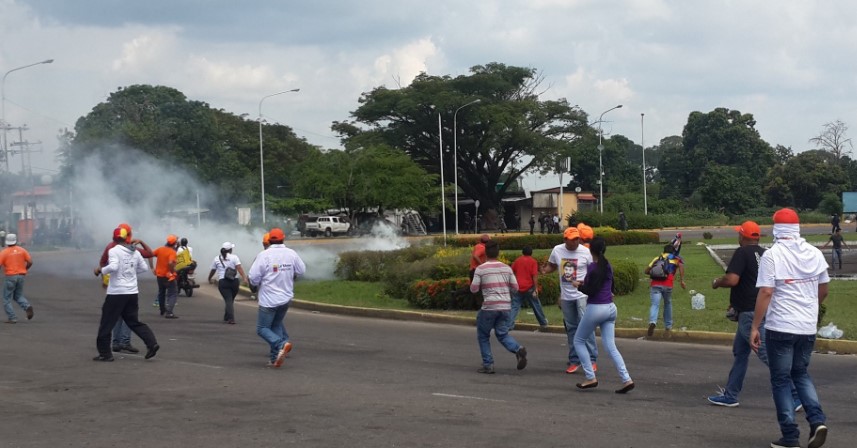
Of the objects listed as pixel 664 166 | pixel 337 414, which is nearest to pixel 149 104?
pixel 664 166

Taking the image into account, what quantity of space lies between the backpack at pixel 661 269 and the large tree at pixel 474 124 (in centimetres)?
5530

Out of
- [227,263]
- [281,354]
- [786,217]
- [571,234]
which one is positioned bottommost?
[281,354]

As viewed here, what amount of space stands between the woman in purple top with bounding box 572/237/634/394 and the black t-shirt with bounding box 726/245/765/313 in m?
1.28

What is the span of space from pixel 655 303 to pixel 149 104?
213 feet

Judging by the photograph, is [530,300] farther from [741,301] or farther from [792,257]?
[792,257]

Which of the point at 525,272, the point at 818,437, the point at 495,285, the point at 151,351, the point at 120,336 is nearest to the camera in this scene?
the point at 818,437

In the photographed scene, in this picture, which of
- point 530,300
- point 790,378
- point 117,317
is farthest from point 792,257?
point 530,300

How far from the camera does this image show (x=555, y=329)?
16.5 metres

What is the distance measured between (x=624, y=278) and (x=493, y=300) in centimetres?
1127

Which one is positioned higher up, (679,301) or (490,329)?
(490,329)

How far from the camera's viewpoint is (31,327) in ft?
55.6

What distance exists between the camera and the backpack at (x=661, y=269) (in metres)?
14.6

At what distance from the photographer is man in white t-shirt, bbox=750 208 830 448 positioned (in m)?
7.03

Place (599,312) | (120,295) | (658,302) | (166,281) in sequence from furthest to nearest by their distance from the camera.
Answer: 1. (166,281)
2. (658,302)
3. (120,295)
4. (599,312)
